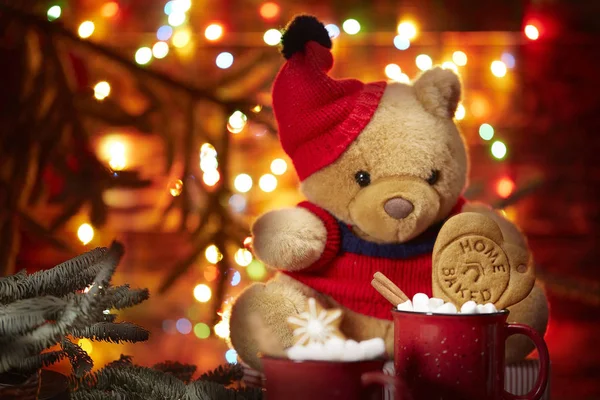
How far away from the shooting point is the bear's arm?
2.93ft

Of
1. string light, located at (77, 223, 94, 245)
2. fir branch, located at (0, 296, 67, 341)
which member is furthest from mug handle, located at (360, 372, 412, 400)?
string light, located at (77, 223, 94, 245)

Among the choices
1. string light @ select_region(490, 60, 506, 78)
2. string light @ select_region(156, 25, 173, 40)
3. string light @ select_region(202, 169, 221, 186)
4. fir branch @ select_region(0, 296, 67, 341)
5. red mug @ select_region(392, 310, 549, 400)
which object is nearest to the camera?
fir branch @ select_region(0, 296, 67, 341)

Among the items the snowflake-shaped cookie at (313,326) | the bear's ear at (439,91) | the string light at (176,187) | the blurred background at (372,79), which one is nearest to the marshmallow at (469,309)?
the snowflake-shaped cookie at (313,326)

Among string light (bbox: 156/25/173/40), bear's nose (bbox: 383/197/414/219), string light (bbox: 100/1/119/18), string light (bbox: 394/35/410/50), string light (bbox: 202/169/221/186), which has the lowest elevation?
bear's nose (bbox: 383/197/414/219)

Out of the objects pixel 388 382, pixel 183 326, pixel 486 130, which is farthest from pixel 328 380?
pixel 183 326

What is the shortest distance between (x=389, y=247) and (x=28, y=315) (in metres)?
0.55

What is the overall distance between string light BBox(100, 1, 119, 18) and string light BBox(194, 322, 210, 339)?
0.98 meters

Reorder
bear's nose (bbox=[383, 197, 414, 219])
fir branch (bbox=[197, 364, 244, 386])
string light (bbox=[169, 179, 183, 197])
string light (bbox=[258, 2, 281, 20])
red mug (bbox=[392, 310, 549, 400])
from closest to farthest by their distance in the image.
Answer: red mug (bbox=[392, 310, 549, 400])
fir branch (bbox=[197, 364, 244, 386])
bear's nose (bbox=[383, 197, 414, 219])
string light (bbox=[169, 179, 183, 197])
string light (bbox=[258, 2, 281, 20])

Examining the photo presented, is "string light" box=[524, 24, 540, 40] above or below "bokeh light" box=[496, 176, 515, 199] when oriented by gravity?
above

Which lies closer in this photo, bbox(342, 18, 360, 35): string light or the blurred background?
bbox(342, 18, 360, 35): string light

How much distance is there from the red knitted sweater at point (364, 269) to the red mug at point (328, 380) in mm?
411

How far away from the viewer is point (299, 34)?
935 mm

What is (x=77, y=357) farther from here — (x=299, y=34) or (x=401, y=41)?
(x=401, y=41)

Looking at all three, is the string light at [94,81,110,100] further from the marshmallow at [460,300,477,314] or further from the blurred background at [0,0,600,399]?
the marshmallow at [460,300,477,314]
